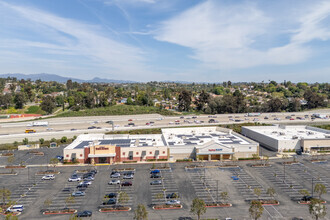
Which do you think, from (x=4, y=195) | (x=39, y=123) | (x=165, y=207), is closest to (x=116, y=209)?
(x=165, y=207)

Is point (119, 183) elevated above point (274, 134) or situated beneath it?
situated beneath

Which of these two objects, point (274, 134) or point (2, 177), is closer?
point (2, 177)

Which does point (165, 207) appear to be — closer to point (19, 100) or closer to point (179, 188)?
point (179, 188)

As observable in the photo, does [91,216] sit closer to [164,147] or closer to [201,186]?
[201,186]

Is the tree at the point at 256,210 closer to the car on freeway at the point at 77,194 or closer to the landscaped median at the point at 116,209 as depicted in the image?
the landscaped median at the point at 116,209

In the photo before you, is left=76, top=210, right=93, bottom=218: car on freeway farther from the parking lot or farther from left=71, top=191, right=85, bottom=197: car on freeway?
left=71, top=191, right=85, bottom=197: car on freeway

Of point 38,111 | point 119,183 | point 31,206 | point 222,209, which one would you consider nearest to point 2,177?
point 31,206

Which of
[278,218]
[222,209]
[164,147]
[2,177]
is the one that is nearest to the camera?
[278,218]

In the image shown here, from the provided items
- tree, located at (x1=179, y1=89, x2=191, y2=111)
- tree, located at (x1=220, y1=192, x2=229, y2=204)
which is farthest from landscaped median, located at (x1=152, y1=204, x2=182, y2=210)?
tree, located at (x1=179, y1=89, x2=191, y2=111)

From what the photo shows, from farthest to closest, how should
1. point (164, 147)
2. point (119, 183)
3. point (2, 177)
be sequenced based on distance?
point (164, 147)
point (2, 177)
point (119, 183)
